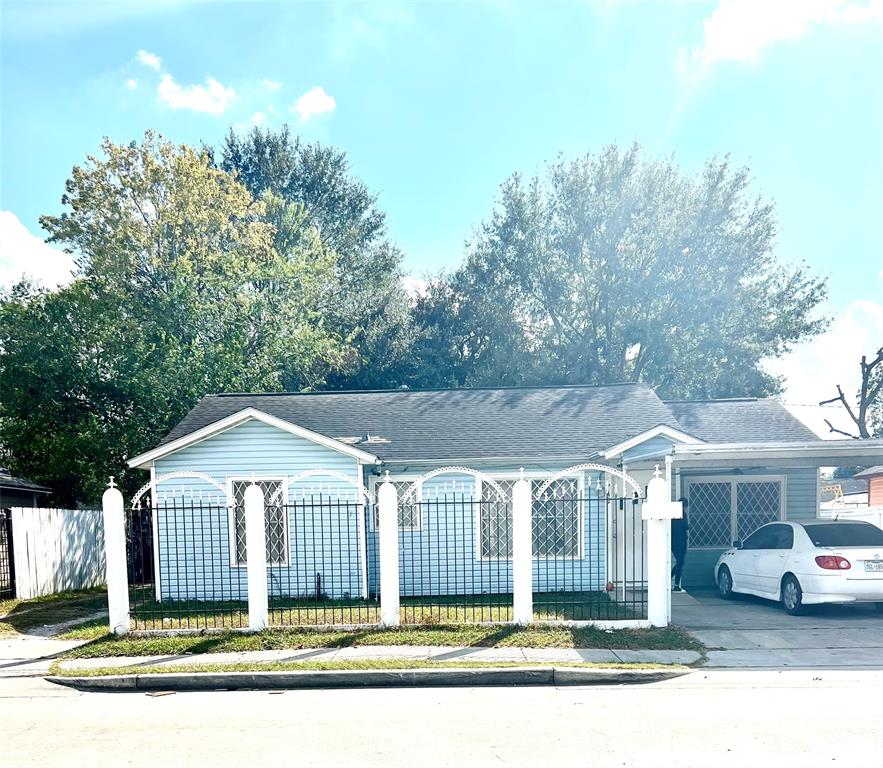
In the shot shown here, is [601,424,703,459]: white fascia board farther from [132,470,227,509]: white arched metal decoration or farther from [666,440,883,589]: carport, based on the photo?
[132,470,227,509]: white arched metal decoration

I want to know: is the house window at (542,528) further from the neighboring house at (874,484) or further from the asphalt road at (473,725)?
the neighboring house at (874,484)

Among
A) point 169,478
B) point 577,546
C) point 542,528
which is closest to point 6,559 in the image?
point 169,478

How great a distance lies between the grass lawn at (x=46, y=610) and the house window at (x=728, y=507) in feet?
36.7

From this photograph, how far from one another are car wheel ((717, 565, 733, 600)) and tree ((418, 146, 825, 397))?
48.8ft

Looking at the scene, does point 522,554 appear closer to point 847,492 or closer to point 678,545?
point 678,545

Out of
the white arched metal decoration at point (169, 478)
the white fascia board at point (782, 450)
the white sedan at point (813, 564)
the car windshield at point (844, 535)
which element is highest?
the white fascia board at point (782, 450)

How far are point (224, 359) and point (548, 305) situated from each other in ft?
43.7

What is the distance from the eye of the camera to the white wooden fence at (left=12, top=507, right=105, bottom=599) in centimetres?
1389

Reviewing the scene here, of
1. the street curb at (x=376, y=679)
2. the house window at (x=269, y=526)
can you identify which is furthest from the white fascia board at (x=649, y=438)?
the house window at (x=269, y=526)

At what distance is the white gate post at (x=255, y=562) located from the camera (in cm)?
949

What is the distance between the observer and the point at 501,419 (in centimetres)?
1503

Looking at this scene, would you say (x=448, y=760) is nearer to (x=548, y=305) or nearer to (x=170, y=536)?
(x=170, y=536)

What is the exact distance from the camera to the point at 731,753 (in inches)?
207

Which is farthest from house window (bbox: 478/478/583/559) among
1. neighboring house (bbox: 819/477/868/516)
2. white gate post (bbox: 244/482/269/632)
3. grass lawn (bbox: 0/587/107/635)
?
neighboring house (bbox: 819/477/868/516)
